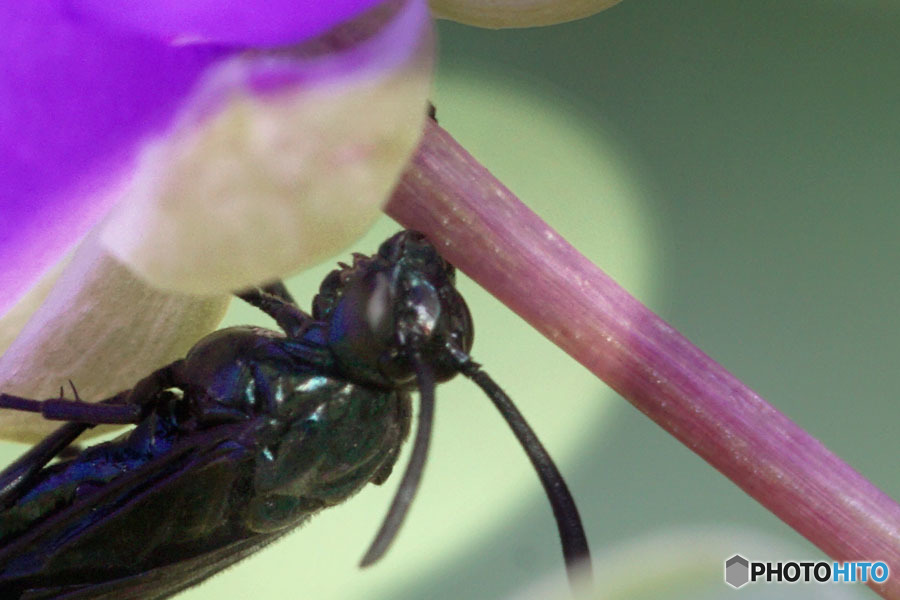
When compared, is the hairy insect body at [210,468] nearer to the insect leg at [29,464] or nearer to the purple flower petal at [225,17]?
the insect leg at [29,464]

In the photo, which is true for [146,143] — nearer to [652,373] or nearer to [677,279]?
[652,373]

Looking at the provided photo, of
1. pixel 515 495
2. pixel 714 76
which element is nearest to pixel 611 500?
pixel 515 495

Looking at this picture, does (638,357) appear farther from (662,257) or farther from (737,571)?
(662,257)

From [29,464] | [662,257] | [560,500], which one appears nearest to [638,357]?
[560,500]

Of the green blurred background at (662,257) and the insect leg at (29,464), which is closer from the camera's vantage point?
Answer: the insect leg at (29,464)
